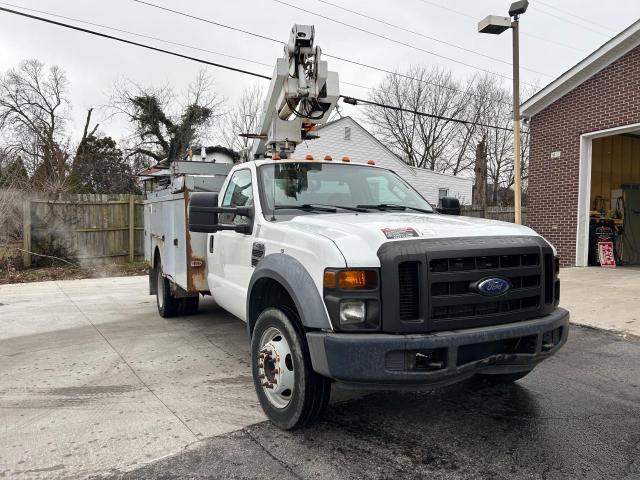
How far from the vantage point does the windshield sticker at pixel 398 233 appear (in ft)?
9.98

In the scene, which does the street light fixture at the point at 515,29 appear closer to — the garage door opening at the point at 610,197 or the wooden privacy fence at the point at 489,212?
the garage door opening at the point at 610,197

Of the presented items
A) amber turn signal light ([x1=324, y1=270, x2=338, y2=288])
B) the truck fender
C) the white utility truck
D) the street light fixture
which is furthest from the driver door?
the street light fixture

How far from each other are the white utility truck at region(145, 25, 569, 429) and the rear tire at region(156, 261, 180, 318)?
2.95 metres

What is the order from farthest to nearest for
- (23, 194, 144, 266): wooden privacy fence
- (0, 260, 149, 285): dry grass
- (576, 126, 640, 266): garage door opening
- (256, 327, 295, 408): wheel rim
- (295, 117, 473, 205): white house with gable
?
(295, 117, 473, 205): white house with gable < (23, 194, 144, 266): wooden privacy fence < (0, 260, 149, 285): dry grass < (576, 126, 640, 266): garage door opening < (256, 327, 295, 408): wheel rim

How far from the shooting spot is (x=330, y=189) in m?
4.53

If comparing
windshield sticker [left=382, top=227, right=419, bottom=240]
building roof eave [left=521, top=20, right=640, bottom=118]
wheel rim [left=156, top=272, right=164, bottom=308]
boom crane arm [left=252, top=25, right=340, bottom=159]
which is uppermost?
building roof eave [left=521, top=20, right=640, bottom=118]

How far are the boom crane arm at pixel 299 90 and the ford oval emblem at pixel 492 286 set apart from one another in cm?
265

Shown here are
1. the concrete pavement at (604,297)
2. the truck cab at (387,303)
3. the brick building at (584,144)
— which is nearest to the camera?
the truck cab at (387,303)

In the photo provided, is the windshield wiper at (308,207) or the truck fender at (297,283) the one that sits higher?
the windshield wiper at (308,207)

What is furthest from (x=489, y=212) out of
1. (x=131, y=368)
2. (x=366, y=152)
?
(x=131, y=368)

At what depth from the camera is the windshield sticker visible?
3043mm

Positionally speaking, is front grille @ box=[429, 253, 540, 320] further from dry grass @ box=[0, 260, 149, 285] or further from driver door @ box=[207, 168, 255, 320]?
dry grass @ box=[0, 260, 149, 285]

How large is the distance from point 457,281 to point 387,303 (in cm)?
47

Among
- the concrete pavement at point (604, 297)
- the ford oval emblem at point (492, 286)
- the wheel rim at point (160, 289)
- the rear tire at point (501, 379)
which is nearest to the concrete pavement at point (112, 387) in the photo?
the wheel rim at point (160, 289)
